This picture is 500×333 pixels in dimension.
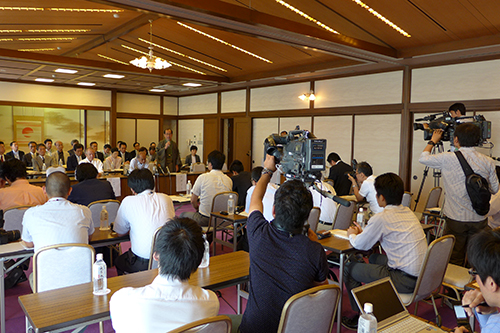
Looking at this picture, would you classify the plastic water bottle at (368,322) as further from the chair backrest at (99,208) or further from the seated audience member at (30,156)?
the seated audience member at (30,156)

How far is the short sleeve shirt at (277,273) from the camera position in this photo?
1.92 metres

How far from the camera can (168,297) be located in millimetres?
1567

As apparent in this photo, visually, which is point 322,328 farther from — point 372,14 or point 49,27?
point 49,27

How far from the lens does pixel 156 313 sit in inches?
59.8

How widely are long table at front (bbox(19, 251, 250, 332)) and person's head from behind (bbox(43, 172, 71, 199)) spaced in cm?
89

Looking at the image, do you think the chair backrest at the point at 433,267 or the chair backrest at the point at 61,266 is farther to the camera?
the chair backrest at the point at 433,267

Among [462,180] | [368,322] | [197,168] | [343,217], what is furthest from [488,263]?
[197,168]

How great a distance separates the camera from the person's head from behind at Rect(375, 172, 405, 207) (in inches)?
115

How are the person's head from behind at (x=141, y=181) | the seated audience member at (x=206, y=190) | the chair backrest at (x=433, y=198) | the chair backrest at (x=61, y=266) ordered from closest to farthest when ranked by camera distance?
the chair backrest at (x=61, y=266) → the person's head from behind at (x=141, y=181) → the seated audience member at (x=206, y=190) → the chair backrest at (x=433, y=198)

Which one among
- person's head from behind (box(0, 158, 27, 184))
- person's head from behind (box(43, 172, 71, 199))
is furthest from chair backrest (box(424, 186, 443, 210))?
person's head from behind (box(0, 158, 27, 184))

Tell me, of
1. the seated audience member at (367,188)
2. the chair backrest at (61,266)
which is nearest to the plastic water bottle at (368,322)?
the chair backrest at (61,266)

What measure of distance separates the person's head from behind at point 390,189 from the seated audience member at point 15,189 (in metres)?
3.49

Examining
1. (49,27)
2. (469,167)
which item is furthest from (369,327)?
(49,27)

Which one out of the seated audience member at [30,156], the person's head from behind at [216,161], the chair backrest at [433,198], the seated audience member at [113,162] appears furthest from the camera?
the seated audience member at [113,162]
